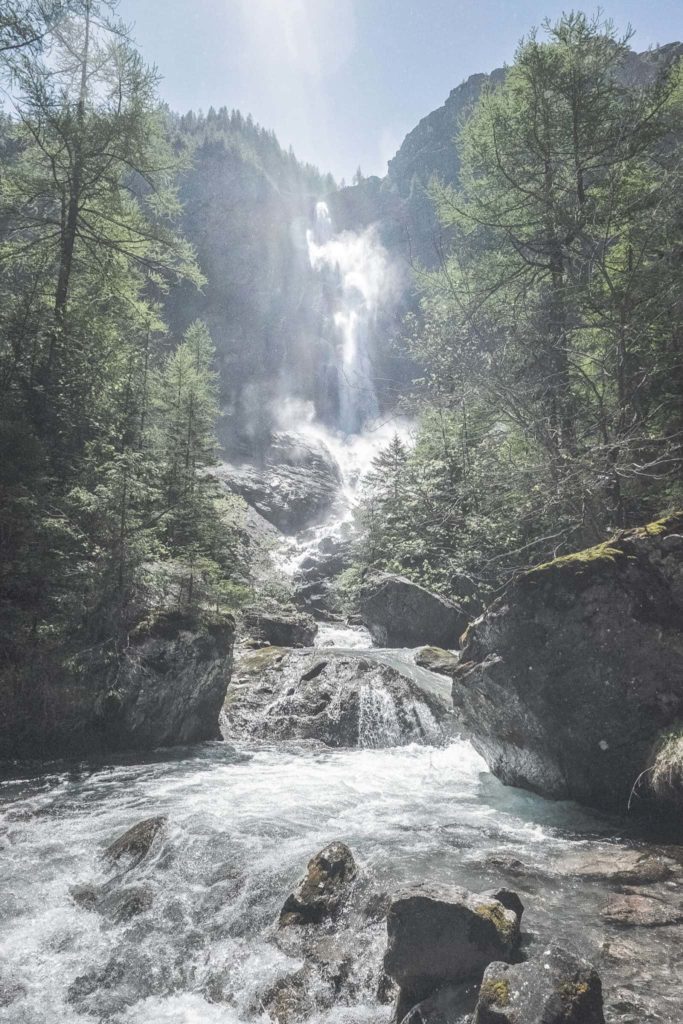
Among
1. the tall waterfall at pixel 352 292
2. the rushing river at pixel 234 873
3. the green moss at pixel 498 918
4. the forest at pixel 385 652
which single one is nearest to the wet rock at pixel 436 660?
the forest at pixel 385 652

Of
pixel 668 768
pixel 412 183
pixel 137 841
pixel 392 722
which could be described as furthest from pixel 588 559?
pixel 412 183

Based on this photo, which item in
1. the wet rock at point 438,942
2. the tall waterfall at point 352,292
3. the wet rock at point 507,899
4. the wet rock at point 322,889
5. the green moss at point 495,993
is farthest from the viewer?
the tall waterfall at point 352,292

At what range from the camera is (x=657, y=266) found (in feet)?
21.3

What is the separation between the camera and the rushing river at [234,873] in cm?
353

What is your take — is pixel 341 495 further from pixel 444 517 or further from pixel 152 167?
pixel 444 517

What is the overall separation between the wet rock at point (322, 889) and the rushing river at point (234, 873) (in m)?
0.22

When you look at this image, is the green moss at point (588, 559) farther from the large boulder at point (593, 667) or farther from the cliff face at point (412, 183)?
the cliff face at point (412, 183)

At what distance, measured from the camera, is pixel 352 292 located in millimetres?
75875

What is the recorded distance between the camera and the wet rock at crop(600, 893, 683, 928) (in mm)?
3793

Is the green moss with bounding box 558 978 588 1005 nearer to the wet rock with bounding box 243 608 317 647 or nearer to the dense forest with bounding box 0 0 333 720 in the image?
the dense forest with bounding box 0 0 333 720

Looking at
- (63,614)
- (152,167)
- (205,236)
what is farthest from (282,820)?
(205,236)

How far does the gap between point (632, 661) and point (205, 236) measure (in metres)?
77.3

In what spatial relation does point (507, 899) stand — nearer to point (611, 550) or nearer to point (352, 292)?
point (611, 550)

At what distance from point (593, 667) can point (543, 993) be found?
146 inches
